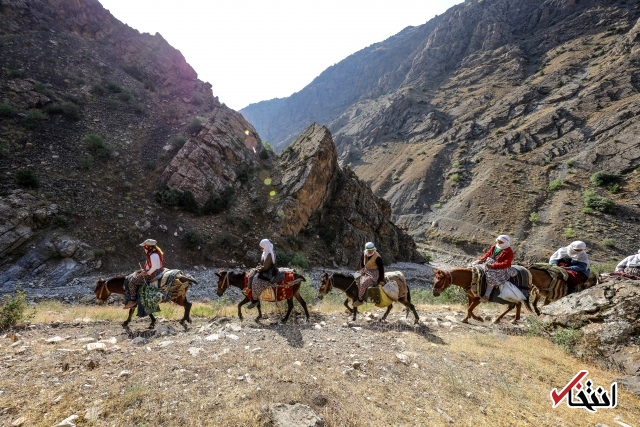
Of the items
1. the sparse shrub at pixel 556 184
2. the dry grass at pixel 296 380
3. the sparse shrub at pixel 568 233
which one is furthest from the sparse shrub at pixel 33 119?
the sparse shrub at pixel 556 184

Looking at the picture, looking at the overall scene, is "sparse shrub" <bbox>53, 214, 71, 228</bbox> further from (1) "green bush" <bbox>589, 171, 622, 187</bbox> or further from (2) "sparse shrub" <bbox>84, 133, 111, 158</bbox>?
(1) "green bush" <bbox>589, 171, 622, 187</bbox>

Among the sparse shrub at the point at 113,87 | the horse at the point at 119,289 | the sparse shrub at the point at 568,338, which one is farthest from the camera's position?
the sparse shrub at the point at 113,87

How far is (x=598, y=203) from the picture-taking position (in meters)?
33.9

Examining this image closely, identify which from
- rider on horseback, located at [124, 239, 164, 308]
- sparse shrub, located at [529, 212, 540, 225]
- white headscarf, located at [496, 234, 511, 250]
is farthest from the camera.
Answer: sparse shrub, located at [529, 212, 540, 225]

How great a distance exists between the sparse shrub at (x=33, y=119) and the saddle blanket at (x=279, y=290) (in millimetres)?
21143

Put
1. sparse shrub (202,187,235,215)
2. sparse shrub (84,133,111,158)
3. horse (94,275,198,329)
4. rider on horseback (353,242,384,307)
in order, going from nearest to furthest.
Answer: horse (94,275,198,329)
rider on horseback (353,242,384,307)
sparse shrub (84,133,111,158)
sparse shrub (202,187,235,215)

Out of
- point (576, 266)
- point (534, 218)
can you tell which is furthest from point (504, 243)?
point (534, 218)

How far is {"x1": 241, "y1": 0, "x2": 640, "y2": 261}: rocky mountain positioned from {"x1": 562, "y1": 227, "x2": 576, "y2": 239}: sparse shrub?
4.6 inches

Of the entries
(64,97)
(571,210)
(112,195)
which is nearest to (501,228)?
(571,210)

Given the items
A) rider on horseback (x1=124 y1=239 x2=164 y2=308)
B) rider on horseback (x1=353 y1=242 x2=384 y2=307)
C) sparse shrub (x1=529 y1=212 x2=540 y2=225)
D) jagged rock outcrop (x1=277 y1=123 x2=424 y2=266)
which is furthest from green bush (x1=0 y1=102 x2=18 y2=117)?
sparse shrub (x1=529 y1=212 x2=540 y2=225)

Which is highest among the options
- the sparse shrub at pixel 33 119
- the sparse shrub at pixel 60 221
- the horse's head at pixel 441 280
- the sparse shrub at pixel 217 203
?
the sparse shrub at pixel 33 119

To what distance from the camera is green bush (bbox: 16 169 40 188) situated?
15.5 m

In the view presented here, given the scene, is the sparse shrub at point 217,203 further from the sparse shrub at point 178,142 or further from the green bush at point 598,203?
the green bush at point 598,203

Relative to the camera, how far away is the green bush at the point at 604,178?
119ft
